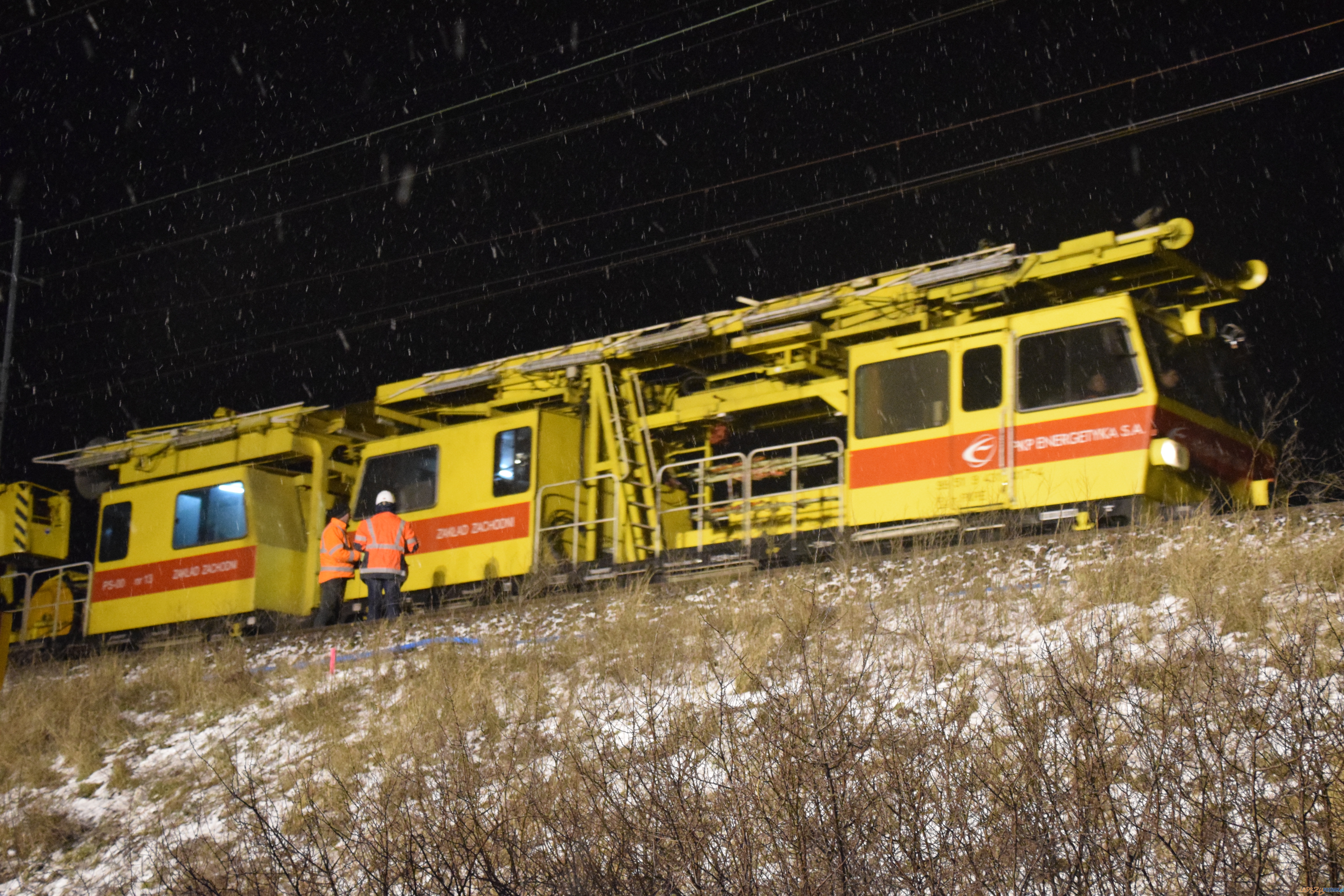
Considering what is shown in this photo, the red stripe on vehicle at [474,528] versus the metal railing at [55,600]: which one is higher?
the red stripe on vehicle at [474,528]

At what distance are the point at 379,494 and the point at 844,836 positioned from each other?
10389 millimetres

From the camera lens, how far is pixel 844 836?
5.03 meters

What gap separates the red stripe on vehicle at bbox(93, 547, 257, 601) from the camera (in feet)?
54.7

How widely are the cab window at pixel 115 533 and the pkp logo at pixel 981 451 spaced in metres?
12.0

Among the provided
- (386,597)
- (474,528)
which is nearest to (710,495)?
(474,528)

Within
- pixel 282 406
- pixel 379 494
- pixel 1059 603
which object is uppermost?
pixel 282 406

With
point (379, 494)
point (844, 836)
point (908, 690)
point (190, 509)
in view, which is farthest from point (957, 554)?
point (190, 509)

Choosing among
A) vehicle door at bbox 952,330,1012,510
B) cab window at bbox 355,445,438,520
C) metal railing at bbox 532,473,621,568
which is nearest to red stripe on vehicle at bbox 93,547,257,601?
cab window at bbox 355,445,438,520

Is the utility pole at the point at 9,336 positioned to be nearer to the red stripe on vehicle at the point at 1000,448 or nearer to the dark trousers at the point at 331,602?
the dark trousers at the point at 331,602

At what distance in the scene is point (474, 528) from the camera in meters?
15.1

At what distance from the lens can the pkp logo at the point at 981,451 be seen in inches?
474

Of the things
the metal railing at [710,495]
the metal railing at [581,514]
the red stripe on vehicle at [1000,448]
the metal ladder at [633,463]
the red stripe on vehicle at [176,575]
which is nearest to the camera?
the red stripe on vehicle at [1000,448]

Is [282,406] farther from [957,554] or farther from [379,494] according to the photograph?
[957,554]

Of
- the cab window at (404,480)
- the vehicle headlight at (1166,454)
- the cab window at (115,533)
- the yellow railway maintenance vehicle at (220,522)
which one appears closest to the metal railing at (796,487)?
the vehicle headlight at (1166,454)
